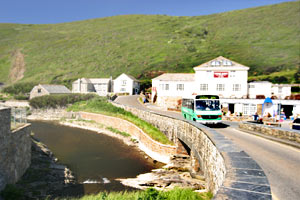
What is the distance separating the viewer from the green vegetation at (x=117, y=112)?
2461 cm

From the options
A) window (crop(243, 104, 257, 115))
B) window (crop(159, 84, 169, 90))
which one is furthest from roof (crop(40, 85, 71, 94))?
window (crop(243, 104, 257, 115))

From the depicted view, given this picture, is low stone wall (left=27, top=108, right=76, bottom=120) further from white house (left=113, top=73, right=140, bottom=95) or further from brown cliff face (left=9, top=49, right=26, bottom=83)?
brown cliff face (left=9, top=49, right=26, bottom=83)

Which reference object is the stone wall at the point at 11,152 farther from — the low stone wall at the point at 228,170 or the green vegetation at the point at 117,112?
the green vegetation at the point at 117,112

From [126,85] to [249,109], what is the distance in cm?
4748

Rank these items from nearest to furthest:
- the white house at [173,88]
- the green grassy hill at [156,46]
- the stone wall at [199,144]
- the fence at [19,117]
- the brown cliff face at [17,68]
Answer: the stone wall at [199,144], the fence at [19,117], the white house at [173,88], the green grassy hill at [156,46], the brown cliff face at [17,68]

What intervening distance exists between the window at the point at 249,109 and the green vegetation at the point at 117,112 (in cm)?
1531

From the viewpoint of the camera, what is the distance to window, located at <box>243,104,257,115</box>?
114 ft

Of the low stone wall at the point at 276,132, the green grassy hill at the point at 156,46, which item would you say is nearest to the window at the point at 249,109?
the low stone wall at the point at 276,132

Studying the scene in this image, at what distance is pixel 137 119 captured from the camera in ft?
113

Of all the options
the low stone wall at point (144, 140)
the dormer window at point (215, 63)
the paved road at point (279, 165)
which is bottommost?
the low stone wall at point (144, 140)

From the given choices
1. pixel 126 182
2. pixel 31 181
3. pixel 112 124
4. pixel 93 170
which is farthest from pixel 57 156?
pixel 112 124

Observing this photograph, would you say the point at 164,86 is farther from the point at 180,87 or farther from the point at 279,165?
the point at 279,165

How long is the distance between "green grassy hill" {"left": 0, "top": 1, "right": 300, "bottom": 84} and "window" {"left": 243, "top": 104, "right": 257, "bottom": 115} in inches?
1444

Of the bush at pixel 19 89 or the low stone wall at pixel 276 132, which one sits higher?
the bush at pixel 19 89
